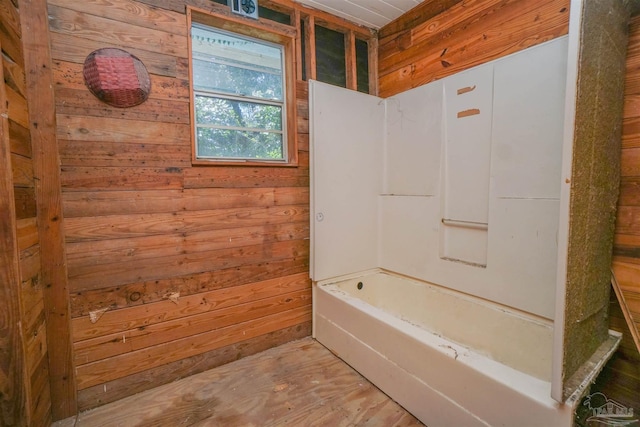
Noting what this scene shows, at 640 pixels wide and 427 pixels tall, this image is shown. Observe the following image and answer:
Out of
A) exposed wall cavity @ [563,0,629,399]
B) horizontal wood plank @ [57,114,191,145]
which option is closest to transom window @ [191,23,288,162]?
horizontal wood plank @ [57,114,191,145]

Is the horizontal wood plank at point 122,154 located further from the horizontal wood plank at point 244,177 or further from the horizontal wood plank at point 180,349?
the horizontal wood plank at point 180,349

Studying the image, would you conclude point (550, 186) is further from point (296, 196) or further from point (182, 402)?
point (182, 402)

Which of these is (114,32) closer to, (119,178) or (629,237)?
(119,178)

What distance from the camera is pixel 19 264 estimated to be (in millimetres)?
1140

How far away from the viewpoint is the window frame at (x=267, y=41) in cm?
172

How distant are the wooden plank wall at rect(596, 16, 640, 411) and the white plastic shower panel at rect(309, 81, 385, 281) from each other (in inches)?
54.2

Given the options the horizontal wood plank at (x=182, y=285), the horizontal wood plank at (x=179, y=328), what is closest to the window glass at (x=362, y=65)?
the horizontal wood plank at (x=182, y=285)

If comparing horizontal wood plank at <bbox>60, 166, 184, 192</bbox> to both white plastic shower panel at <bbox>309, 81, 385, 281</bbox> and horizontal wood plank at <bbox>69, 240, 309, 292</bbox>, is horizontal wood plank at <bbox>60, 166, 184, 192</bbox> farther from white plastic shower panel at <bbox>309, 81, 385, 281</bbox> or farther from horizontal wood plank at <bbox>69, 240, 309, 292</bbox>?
white plastic shower panel at <bbox>309, 81, 385, 281</bbox>

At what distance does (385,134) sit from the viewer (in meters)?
2.35

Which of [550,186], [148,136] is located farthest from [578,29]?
[148,136]

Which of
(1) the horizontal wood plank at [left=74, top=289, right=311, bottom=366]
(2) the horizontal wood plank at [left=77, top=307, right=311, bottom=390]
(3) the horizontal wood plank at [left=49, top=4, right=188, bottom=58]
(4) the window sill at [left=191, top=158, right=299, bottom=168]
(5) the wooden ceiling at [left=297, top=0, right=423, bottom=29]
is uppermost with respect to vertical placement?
(5) the wooden ceiling at [left=297, top=0, right=423, bottom=29]

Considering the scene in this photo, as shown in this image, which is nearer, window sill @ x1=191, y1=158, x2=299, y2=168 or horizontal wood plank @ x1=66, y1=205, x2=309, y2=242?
horizontal wood plank @ x1=66, y1=205, x2=309, y2=242

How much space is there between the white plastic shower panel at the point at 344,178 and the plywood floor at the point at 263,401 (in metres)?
0.67

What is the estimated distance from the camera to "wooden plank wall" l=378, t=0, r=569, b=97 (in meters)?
1.54
